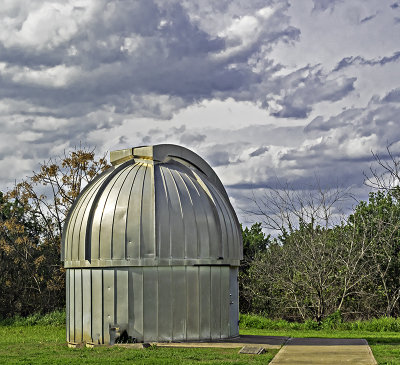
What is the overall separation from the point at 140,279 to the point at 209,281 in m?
1.80

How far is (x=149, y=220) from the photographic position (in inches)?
600

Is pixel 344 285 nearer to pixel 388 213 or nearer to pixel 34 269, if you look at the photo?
pixel 388 213

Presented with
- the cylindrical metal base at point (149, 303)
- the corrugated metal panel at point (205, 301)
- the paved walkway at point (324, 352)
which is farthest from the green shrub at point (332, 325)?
the corrugated metal panel at point (205, 301)

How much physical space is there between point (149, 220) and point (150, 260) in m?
0.98

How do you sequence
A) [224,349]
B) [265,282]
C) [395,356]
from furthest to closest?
[265,282] < [224,349] < [395,356]

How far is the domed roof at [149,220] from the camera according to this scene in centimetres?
1521

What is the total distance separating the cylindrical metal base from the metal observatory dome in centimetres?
2

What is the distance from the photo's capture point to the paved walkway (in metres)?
12.5

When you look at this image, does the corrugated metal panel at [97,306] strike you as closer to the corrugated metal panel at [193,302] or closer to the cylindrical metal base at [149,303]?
the cylindrical metal base at [149,303]

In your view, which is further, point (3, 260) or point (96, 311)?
point (3, 260)

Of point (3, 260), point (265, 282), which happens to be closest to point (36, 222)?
point (3, 260)

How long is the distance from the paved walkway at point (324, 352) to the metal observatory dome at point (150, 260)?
2.23m

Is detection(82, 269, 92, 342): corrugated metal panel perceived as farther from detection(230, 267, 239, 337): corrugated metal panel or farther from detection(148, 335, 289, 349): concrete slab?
detection(230, 267, 239, 337): corrugated metal panel

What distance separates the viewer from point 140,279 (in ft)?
49.7
